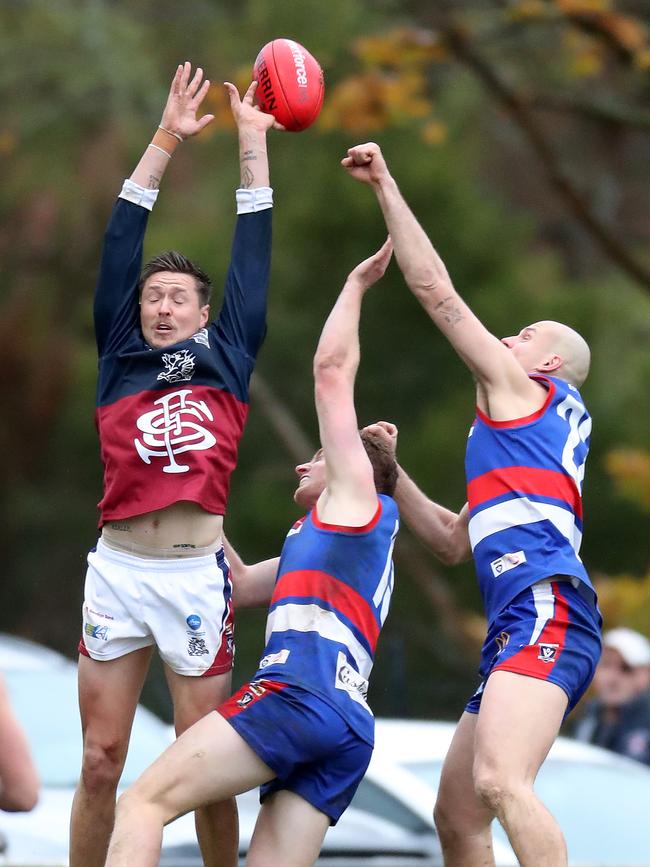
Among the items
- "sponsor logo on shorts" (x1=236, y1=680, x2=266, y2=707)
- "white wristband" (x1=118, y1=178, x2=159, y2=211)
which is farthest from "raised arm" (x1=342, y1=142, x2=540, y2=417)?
"sponsor logo on shorts" (x1=236, y1=680, x2=266, y2=707)

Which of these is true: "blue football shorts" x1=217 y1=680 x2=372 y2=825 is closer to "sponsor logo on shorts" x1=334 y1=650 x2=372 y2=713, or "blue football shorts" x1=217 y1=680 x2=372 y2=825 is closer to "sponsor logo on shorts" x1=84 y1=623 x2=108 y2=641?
"sponsor logo on shorts" x1=334 y1=650 x2=372 y2=713

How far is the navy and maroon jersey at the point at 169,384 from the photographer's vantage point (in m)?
5.10

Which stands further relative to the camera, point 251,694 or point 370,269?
point 370,269

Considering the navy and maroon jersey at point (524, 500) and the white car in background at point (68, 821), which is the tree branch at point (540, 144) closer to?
the white car in background at point (68, 821)

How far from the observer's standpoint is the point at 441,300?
17.0ft

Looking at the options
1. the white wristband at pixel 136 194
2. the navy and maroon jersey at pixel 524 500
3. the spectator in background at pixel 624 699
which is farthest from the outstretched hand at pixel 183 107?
the spectator in background at pixel 624 699

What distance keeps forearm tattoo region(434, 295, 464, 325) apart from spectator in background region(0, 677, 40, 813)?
1.94 metres

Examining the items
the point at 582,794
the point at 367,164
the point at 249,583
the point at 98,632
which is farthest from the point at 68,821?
the point at 367,164

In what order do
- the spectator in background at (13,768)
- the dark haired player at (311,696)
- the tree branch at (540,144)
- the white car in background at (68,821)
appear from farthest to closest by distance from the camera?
1. the tree branch at (540,144)
2. the white car in background at (68,821)
3. the dark haired player at (311,696)
4. the spectator in background at (13,768)

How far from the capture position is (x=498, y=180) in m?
18.9

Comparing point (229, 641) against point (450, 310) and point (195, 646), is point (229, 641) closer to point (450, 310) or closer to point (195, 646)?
point (195, 646)

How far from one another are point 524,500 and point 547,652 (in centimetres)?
52

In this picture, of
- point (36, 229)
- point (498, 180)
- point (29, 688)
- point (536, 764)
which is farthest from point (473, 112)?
point (536, 764)

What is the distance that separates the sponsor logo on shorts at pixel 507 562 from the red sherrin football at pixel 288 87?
70.4 inches
